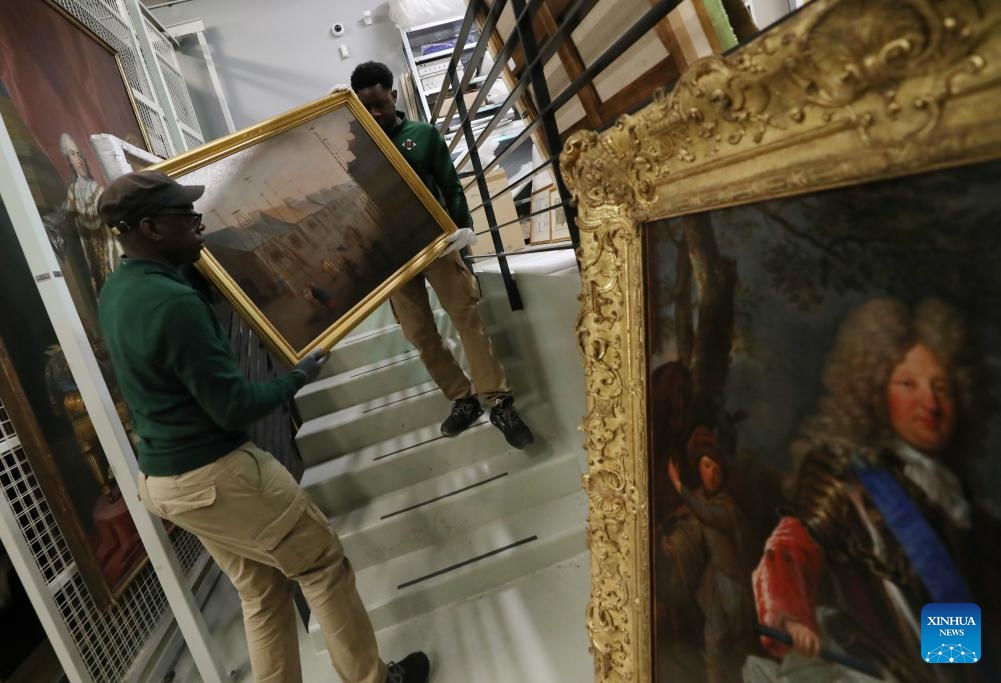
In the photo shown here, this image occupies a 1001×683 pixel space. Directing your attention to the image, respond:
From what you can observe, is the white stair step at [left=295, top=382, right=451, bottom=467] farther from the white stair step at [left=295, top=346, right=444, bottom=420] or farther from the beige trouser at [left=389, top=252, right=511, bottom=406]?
the beige trouser at [left=389, top=252, right=511, bottom=406]

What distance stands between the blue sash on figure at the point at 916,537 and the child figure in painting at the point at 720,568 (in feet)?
0.57

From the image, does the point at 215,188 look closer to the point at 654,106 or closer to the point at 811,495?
the point at 654,106

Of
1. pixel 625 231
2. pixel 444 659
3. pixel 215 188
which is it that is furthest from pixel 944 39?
pixel 444 659

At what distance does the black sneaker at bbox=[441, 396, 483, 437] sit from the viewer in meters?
2.02

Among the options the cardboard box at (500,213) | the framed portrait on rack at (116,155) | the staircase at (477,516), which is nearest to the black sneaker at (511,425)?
the staircase at (477,516)

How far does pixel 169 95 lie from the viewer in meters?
3.47

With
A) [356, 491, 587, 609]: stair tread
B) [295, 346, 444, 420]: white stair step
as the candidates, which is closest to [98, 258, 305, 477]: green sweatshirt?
[356, 491, 587, 609]: stair tread

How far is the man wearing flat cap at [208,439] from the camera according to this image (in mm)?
1024

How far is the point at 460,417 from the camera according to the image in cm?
202

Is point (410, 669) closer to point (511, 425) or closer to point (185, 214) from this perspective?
point (511, 425)

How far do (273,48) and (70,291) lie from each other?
3.91 metres

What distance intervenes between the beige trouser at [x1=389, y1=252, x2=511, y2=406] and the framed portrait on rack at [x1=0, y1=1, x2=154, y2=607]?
106 centimetres

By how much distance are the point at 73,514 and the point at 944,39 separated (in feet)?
7.06

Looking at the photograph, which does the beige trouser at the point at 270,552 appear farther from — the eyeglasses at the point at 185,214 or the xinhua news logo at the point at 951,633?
the xinhua news logo at the point at 951,633
